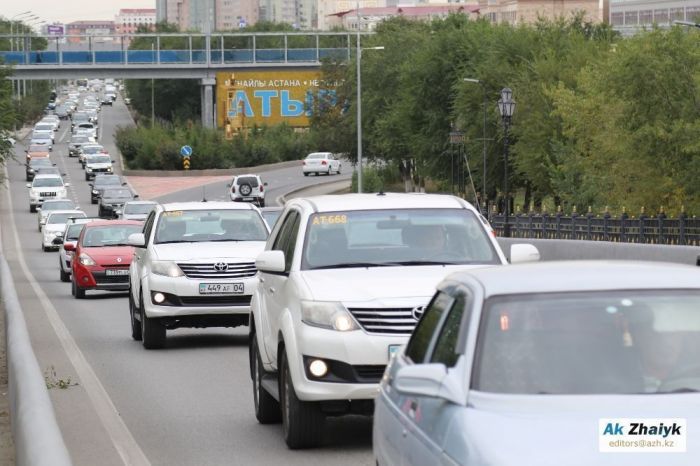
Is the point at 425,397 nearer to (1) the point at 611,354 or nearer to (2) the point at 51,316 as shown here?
(1) the point at 611,354

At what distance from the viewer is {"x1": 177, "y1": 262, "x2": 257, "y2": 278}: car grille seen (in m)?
19.3

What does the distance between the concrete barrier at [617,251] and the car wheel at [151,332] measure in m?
10.3

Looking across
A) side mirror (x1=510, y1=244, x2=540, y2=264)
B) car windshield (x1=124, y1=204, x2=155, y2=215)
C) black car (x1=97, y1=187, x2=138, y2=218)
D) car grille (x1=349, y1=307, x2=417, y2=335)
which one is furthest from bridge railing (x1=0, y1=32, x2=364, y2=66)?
car grille (x1=349, y1=307, x2=417, y2=335)

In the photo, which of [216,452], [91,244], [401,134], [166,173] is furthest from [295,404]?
[166,173]

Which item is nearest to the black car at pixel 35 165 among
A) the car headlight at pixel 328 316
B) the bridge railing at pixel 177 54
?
the bridge railing at pixel 177 54

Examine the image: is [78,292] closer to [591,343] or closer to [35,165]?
[591,343]

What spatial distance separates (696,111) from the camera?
2164 inches

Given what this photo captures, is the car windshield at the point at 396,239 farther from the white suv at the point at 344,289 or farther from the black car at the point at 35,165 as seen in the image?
the black car at the point at 35,165

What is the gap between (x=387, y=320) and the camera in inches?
427

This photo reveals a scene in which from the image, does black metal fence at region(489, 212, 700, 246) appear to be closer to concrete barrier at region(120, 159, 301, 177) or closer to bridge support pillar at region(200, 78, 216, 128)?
concrete barrier at region(120, 159, 301, 177)

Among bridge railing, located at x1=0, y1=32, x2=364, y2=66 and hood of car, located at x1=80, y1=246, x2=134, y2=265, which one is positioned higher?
bridge railing, located at x1=0, y1=32, x2=364, y2=66

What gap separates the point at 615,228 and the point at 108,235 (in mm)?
17737

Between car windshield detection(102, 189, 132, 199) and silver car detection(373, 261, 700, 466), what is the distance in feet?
234

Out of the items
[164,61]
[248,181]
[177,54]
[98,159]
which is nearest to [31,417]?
[248,181]
